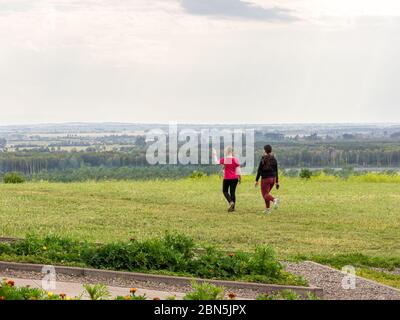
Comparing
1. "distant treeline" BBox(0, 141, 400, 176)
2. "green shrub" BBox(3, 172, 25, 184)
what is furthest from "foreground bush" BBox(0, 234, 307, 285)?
"distant treeline" BBox(0, 141, 400, 176)

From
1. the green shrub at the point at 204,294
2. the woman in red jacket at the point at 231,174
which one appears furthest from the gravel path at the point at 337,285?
the woman in red jacket at the point at 231,174

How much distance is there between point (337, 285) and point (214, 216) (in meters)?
8.97

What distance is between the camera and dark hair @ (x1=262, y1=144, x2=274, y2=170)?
67.6 feet

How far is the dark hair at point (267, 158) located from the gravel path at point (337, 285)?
8.46 m

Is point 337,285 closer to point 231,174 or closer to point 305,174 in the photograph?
point 231,174

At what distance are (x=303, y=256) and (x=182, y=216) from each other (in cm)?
659

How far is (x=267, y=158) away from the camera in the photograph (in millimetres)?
20641

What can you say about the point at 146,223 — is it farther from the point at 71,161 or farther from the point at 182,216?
the point at 71,161

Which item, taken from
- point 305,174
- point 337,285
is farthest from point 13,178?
point 337,285

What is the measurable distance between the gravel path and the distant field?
193cm

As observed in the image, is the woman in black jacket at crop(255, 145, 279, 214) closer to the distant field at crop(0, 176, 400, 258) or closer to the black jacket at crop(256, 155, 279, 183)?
the black jacket at crop(256, 155, 279, 183)

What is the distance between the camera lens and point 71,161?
61906mm
